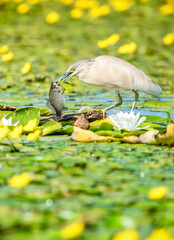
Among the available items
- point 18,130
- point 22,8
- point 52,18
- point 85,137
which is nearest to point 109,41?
point 52,18

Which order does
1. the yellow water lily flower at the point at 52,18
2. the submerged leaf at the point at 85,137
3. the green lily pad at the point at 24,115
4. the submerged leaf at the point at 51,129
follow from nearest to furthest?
the submerged leaf at the point at 85,137 → the submerged leaf at the point at 51,129 → the green lily pad at the point at 24,115 → the yellow water lily flower at the point at 52,18

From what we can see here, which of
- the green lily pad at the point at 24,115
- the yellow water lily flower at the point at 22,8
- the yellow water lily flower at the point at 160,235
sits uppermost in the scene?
the yellow water lily flower at the point at 22,8

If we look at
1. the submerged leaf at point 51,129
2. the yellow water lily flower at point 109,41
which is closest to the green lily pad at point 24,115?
the submerged leaf at point 51,129

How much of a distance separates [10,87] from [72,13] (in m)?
4.57

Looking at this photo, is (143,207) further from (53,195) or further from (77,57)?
(77,57)

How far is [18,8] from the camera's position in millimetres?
10961

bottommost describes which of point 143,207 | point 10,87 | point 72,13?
point 143,207

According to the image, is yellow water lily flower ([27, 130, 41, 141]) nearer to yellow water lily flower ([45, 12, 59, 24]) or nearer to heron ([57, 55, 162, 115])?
heron ([57, 55, 162, 115])

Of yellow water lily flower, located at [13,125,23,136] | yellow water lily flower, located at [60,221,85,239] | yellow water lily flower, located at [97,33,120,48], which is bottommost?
yellow water lily flower, located at [60,221,85,239]

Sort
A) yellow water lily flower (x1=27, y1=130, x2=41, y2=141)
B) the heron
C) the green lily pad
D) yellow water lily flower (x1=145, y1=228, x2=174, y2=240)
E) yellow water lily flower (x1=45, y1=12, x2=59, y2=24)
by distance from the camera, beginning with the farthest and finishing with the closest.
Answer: yellow water lily flower (x1=45, y1=12, x2=59, y2=24), the heron, the green lily pad, yellow water lily flower (x1=27, y1=130, x2=41, y2=141), yellow water lily flower (x1=145, y1=228, x2=174, y2=240)

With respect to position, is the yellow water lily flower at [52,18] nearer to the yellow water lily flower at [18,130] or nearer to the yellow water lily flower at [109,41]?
the yellow water lily flower at [109,41]

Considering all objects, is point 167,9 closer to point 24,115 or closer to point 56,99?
point 56,99

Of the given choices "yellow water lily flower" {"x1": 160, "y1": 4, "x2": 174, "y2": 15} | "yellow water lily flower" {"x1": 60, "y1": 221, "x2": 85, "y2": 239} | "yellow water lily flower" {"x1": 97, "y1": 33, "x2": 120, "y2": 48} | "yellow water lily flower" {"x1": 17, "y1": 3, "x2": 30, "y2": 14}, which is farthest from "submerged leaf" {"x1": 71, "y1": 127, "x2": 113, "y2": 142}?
"yellow water lily flower" {"x1": 17, "y1": 3, "x2": 30, "y2": 14}

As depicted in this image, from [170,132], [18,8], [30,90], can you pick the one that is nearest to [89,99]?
[30,90]
